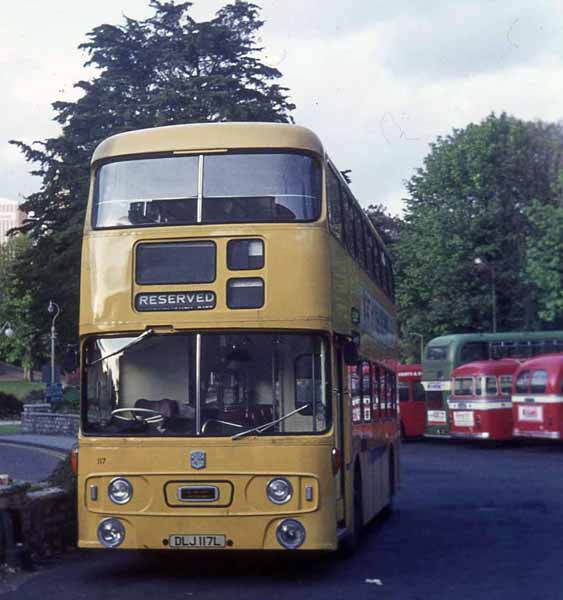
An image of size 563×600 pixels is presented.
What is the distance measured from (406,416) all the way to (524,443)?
4.04m

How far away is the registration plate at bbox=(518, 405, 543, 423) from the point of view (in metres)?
38.0

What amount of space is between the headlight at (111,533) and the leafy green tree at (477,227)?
48.5 metres

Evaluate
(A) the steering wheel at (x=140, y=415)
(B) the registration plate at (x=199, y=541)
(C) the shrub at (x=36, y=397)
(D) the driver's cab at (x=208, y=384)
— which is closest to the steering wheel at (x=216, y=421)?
(D) the driver's cab at (x=208, y=384)

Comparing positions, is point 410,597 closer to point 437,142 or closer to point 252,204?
point 252,204

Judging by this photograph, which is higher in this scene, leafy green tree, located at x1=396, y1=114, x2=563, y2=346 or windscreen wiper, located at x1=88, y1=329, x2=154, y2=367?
leafy green tree, located at x1=396, y1=114, x2=563, y2=346

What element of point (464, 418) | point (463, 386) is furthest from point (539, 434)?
point (463, 386)

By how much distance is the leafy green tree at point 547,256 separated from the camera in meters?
Answer: 56.2

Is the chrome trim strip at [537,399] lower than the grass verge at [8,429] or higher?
higher

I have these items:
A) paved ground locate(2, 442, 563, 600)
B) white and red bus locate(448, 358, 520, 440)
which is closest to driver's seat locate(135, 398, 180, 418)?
paved ground locate(2, 442, 563, 600)

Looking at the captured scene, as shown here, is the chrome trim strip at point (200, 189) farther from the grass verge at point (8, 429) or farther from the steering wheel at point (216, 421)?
the grass verge at point (8, 429)

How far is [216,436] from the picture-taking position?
1206cm

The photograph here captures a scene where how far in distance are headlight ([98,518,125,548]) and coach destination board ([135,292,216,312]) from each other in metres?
1.95

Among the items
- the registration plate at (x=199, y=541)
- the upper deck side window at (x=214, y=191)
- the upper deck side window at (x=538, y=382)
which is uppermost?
the upper deck side window at (x=214, y=191)

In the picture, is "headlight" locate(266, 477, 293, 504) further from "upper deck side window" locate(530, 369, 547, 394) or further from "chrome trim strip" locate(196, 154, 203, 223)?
"upper deck side window" locate(530, 369, 547, 394)
